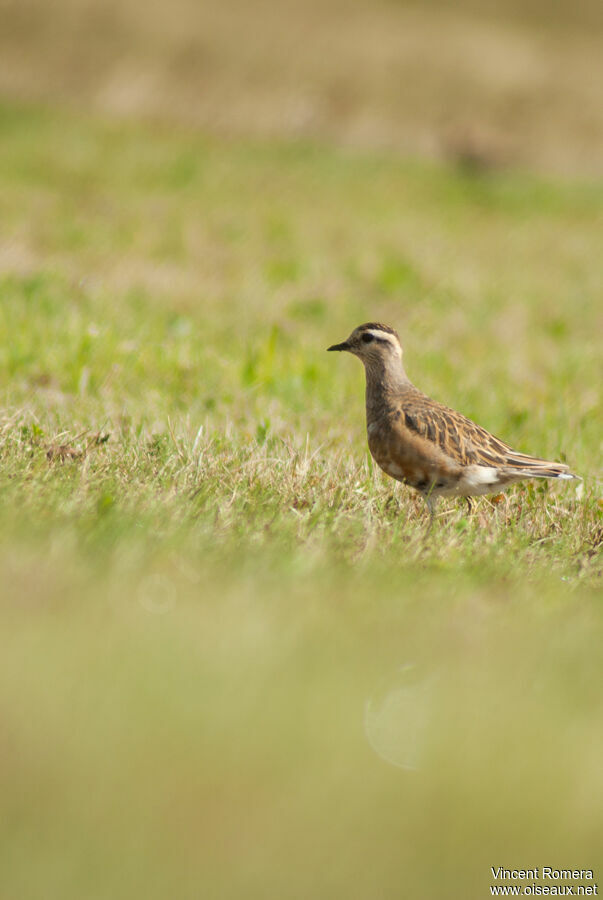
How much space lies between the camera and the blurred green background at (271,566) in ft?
7.94

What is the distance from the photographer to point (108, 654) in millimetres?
3057

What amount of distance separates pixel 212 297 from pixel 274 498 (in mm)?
6236

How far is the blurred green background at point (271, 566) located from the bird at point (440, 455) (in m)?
0.20

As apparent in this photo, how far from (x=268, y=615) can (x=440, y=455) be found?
2145mm

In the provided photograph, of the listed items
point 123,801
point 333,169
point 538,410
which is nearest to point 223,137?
point 333,169

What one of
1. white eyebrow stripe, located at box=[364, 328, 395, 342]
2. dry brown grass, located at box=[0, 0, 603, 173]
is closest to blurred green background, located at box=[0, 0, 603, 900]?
white eyebrow stripe, located at box=[364, 328, 395, 342]

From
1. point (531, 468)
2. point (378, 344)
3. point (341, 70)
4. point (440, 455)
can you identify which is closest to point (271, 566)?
point (440, 455)

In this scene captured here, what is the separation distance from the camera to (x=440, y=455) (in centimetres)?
A: 547

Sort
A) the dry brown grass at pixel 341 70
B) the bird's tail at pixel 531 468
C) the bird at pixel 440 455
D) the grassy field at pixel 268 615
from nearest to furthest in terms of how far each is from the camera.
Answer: the grassy field at pixel 268 615
the bird at pixel 440 455
the bird's tail at pixel 531 468
the dry brown grass at pixel 341 70

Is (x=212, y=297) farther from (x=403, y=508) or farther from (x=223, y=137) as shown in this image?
(x=223, y=137)

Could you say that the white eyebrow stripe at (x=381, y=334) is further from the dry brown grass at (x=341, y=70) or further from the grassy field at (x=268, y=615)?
the dry brown grass at (x=341, y=70)

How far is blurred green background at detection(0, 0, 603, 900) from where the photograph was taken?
242 cm

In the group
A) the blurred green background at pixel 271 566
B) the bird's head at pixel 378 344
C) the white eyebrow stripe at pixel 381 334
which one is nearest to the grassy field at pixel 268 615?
the blurred green background at pixel 271 566

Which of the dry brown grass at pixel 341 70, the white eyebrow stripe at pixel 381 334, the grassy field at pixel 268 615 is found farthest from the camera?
the dry brown grass at pixel 341 70
